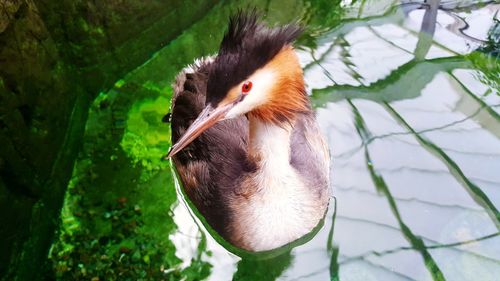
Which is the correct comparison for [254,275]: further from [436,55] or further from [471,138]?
[436,55]

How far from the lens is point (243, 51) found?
197 centimetres

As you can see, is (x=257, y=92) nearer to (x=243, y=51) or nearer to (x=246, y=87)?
(x=246, y=87)

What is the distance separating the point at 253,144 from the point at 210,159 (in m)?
0.38

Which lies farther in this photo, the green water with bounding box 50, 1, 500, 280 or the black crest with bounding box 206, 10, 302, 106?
the green water with bounding box 50, 1, 500, 280

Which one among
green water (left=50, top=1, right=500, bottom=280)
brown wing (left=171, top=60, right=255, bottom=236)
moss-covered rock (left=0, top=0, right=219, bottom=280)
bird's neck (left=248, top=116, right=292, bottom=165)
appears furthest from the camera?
green water (left=50, top=1, right=500, bottom=280)

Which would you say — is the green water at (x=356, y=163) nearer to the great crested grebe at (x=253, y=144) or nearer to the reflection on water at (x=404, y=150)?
the reflection on water at (x=404, y=150)

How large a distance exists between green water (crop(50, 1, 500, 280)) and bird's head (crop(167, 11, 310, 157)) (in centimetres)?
81

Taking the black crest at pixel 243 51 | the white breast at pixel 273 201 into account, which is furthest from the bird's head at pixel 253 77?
the white breast at pixel 273 201

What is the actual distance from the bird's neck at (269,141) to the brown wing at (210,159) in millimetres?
101

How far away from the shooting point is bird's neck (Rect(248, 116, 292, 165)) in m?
2.18

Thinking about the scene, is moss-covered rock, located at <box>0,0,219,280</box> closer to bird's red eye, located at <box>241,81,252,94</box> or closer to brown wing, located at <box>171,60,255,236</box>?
brown wing, located at <box>171,60,255,236</box>

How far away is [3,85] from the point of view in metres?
2.26

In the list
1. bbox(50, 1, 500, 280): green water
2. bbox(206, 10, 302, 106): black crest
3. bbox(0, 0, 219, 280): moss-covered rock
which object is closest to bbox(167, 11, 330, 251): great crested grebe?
bbox(206, 10, 302, 106): black crest

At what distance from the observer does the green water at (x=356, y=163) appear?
2.60 meters
